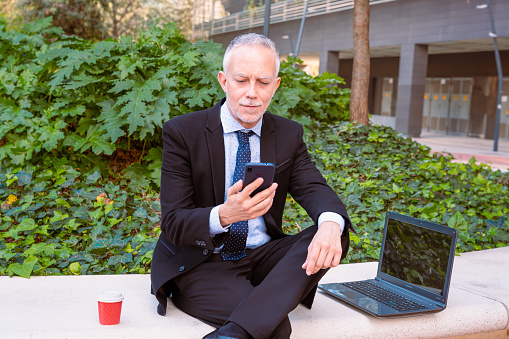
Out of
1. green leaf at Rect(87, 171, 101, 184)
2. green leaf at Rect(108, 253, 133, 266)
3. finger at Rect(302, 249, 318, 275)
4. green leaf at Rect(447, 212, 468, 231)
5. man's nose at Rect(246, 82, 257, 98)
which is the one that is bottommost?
green leaf at Rect(108, 253, 133, 266)

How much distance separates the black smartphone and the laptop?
108 cm

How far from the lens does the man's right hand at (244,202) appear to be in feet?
7.88

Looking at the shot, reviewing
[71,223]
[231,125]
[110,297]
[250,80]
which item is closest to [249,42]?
[250,80]

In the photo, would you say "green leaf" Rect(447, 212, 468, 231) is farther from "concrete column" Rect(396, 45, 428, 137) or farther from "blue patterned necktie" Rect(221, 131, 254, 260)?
"concrete column" Rect(396, 45, 428, 137)

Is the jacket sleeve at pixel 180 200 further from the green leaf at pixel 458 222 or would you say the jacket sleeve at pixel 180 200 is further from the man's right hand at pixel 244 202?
the green leaf at pixel 458 222

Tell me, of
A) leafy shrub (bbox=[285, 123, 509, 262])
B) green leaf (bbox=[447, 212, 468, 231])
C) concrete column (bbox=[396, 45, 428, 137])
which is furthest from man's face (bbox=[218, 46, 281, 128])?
concrete column (bbox=[396, 45, 428, 137])

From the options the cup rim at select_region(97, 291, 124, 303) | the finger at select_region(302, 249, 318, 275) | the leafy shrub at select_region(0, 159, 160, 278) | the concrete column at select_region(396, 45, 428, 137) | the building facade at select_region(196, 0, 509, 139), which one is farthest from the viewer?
the concrete column at select_region(396, 45, 428, 137)

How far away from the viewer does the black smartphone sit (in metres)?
2.41

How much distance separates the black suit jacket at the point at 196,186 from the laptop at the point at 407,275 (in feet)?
1.95

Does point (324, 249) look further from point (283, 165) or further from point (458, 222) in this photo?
point (458, 222)

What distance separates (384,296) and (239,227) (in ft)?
3.44

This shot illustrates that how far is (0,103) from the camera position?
5965 mm

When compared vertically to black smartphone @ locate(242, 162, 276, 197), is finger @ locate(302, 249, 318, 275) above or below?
below

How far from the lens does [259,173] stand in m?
2.44
